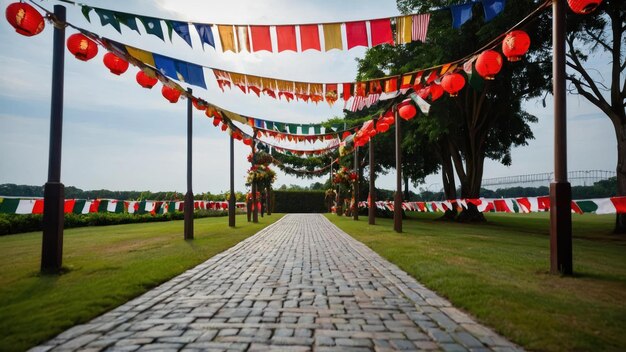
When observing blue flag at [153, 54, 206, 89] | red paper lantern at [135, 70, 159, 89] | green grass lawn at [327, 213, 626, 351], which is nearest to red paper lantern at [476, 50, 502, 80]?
green grass lawn at [327, 213, 626, 351]

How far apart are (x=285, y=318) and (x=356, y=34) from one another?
284 inches

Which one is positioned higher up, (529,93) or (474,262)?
(529,93)

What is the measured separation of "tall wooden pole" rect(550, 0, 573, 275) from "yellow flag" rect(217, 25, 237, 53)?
661 cm

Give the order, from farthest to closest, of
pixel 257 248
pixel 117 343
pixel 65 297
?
pixel 257 248, pixel 65 297, pixel 117 343

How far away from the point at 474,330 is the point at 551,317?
0.98 m

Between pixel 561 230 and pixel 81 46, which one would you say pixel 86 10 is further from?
pixel 561 230

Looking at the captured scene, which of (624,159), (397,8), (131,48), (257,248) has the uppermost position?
(397,8)

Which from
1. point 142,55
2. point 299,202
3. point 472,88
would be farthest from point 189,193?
point 299,202

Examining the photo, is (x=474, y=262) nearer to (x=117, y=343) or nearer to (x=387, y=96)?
(x=117, y=343)

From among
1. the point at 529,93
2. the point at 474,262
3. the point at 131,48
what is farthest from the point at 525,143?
the point at 131,48

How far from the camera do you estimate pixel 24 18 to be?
6.35m

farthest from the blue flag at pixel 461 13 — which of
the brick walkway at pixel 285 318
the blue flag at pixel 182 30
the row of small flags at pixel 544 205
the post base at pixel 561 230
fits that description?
the blue flag at pixel 182 30

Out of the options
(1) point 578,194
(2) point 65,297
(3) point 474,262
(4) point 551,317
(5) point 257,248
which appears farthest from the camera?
(1) point 578,194

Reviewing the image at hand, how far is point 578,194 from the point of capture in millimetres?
44000
